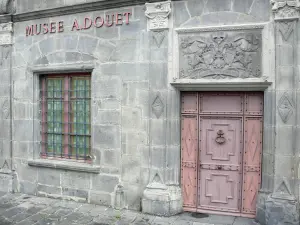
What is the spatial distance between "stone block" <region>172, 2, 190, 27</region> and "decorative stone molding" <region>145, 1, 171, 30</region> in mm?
126

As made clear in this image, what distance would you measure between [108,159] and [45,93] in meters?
2.29

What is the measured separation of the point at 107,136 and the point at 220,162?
91.5 inches

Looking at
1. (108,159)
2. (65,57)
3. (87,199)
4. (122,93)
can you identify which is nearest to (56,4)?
(65,57)

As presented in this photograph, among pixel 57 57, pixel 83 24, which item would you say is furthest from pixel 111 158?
pixel 83 24

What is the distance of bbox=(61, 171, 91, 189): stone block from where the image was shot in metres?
6.79

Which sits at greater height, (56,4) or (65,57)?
(56,4)

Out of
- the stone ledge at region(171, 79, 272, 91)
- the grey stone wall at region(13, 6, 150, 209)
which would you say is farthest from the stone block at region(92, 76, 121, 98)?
the stone ledge at region(171, 79, 272, 91)

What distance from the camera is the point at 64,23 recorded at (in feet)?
22.8

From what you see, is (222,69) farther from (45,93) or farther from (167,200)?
(45,93)

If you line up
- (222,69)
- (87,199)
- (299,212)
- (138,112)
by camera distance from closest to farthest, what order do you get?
(299,212)
(222,69)
(138,112)
(87,199)

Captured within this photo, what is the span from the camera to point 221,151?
5.98m

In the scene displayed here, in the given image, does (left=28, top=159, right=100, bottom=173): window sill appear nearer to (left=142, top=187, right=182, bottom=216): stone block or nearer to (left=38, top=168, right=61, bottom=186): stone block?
(left=38, top=168, right=61, bottom=186): stone block

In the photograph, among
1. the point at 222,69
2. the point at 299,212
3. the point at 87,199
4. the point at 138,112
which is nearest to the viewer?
the point at 299,212

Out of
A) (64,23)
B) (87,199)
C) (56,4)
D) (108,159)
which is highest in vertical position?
(56,4)
